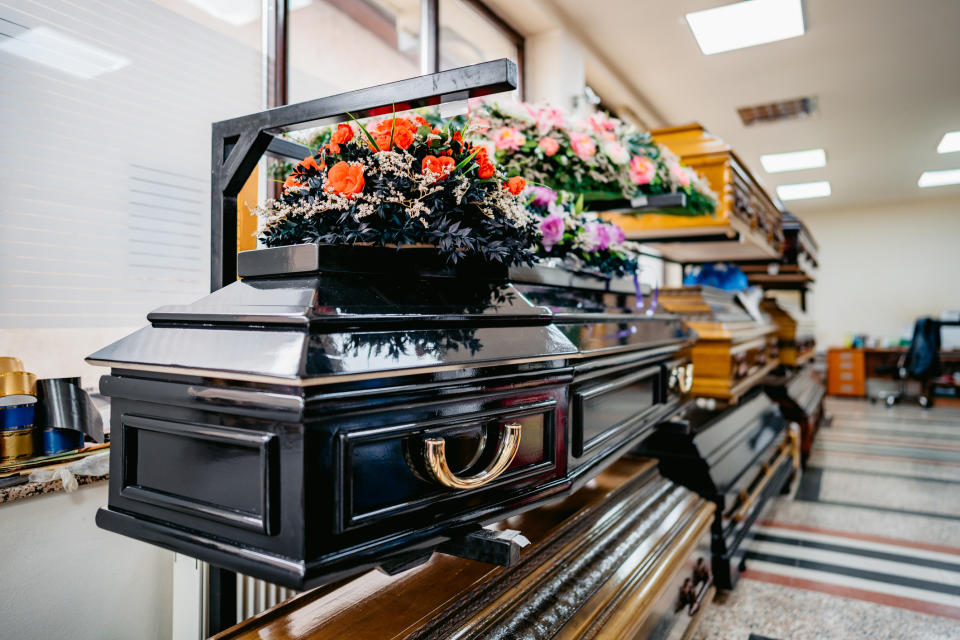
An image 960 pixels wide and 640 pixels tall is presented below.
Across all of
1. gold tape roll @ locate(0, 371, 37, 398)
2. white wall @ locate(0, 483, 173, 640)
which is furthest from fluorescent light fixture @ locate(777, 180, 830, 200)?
gold tape roll @ locate(0, 371, 37, 398)

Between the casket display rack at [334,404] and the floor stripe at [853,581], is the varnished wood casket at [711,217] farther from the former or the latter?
the casket display rack at [334,404]

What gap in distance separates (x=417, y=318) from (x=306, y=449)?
0.72 ft

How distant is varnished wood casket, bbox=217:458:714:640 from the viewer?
3.08ft

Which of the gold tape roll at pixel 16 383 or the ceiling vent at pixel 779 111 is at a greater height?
the ceiling vent at pixel 779 111

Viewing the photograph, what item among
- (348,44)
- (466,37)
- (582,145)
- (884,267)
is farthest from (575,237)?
(884,267)

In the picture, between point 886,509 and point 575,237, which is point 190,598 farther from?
point 886,509

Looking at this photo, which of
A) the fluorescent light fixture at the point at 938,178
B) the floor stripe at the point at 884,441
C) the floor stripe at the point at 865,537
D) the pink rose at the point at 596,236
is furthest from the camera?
the fluorescent light fixture at the point at 938,178

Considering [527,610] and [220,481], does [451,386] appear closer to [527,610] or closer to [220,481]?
[220,481]

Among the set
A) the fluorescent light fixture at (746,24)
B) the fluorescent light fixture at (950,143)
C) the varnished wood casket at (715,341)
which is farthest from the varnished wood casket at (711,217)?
the fluorescent light fixture at (950,143)

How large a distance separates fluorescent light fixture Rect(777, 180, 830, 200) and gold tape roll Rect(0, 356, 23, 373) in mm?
10111

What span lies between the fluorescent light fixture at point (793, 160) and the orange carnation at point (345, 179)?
7868 mm

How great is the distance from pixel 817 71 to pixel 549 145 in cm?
433

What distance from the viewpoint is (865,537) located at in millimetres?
3273

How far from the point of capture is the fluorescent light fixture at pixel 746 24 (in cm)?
381
